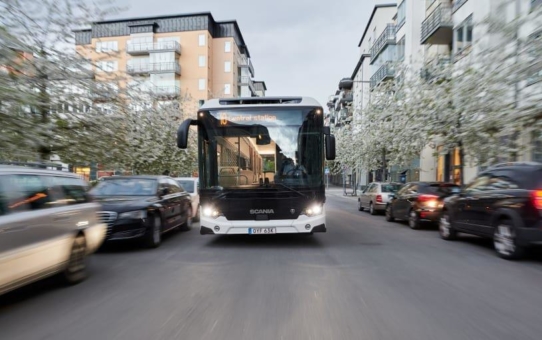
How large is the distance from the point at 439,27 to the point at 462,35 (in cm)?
153

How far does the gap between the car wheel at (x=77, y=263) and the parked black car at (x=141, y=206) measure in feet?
6.60

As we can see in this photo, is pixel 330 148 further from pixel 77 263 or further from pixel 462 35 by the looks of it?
pixel 462 35

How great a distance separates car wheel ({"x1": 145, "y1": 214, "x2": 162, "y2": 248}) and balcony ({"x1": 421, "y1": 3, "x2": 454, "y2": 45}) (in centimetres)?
2130

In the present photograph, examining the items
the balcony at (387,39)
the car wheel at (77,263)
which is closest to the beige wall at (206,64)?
the balcony at (387,39)

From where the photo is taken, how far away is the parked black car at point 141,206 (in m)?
8.20

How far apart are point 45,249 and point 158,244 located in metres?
4.18

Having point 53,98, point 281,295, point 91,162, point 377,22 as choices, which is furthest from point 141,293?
point 377,22

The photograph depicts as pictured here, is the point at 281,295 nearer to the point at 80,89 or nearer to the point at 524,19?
the point at 80,89

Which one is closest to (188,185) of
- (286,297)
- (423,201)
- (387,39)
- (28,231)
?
(423,201)

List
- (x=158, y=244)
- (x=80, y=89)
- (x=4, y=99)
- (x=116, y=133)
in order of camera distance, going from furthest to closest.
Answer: (x=116, y=133) < (x=80, y=89) < (x=158, y=244) < (x=4, y=99)

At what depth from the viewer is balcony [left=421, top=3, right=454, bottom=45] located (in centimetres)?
2434

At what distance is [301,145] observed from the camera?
28.5ft

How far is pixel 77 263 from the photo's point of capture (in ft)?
19.4

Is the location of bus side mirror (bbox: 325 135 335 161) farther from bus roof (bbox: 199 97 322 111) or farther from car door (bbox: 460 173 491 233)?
car door (bbox: 460 173 491 233)
